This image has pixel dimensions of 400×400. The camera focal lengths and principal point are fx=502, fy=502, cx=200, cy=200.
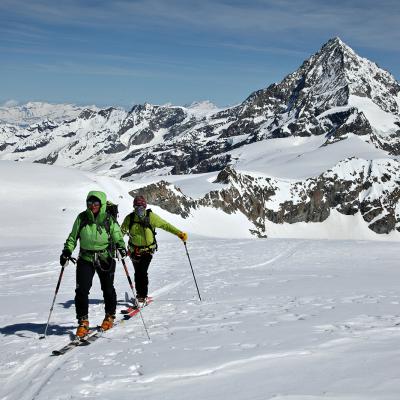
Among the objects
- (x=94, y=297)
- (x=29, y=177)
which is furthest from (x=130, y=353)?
(x=29, y=177)

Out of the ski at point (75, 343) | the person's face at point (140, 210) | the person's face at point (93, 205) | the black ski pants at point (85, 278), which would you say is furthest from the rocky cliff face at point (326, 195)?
the ski at point (75, 343)

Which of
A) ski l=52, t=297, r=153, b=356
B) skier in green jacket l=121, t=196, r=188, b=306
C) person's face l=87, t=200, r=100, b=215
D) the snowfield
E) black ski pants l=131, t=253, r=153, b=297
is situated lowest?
the snowfield

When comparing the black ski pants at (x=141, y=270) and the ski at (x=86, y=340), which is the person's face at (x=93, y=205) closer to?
the ski at (x=86, y=340)

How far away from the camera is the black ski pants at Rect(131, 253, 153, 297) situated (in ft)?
44.1

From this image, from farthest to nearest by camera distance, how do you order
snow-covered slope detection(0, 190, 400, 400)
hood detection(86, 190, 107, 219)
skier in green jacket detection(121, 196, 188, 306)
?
skier in green jacket detection(121, 196, 188, 306) → hood detection(86, 190, 107, 219) → snow-covered slope detection(0, 190, 400, 400)

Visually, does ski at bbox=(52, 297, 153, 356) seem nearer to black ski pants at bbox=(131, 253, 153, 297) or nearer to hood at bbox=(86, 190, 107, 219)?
black ski pants at bbox=(131, 253, 153, 297)

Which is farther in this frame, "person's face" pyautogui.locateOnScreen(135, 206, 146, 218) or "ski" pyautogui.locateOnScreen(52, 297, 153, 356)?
"person's face" pyautogui.locateOnScreen(135, 206, 146, 218)

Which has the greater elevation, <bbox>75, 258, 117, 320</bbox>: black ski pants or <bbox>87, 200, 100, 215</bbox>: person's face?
<bbox>87, 200, 100, 215</bbox>: person's face

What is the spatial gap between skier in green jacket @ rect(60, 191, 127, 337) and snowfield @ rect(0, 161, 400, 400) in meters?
0.89

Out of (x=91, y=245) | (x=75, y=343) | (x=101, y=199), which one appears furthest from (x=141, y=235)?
(x=75, y=343)

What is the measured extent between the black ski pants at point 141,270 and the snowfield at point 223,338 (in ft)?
1.74

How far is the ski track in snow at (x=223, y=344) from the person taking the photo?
250 inches

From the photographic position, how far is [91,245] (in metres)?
10.2

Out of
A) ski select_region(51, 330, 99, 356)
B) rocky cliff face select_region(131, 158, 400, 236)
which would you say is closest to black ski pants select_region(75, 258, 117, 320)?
ski select_region(51, 330, 99, 356)
